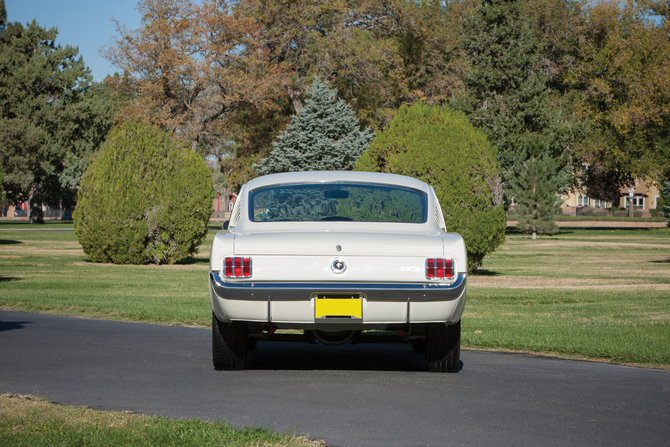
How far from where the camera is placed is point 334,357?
27.2 feet

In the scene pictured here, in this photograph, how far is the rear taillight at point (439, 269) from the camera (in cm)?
650

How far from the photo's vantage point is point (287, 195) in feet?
25.2

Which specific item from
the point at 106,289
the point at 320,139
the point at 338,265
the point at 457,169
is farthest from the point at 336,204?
the point at 320,139

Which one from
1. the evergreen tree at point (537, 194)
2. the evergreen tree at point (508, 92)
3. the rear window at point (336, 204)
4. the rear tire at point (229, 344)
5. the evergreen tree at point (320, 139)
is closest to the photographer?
the rear tire at point (229, 344)

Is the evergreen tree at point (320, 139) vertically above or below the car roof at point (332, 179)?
above

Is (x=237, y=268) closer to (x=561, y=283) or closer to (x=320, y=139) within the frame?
(x=561, y=283)

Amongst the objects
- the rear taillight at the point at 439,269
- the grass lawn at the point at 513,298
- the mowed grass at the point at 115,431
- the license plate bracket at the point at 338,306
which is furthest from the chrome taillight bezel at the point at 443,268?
the grass lawn at the point at 513,298

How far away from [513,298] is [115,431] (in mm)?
11042

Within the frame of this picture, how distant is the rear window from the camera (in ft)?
24.4

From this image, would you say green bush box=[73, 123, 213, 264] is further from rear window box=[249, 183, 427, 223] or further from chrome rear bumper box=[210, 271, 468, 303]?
chrome rear bumper box=[210, 271, 468, 303]

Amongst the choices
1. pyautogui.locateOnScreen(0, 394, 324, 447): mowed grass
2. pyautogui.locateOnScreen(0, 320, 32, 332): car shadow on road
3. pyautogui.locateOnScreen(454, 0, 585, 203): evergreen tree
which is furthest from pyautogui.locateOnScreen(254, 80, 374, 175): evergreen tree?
pyautogui.locateOnScreen(0, 394, 324, 447): mowed grass

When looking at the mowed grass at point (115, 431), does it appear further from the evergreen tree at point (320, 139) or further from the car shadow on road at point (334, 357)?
the evergreen tree at point (320, 139)

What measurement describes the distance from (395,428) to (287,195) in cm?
308

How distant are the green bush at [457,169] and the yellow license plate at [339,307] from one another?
12184 millimetres
